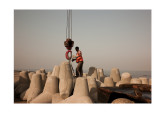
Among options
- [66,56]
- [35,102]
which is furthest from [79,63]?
[35,102]

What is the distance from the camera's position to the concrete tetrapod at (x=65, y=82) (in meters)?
3.58

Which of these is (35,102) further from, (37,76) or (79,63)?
(79,63)

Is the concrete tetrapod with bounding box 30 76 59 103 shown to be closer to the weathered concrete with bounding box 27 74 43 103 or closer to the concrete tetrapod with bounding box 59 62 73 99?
the concrete tetrapod with bounding box 59 62 73 99

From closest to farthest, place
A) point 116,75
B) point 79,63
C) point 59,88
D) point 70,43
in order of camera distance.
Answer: point 59,88 → point 70,43 → point 79,63 → point 116,75

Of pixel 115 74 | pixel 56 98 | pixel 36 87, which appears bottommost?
pixel 56 98

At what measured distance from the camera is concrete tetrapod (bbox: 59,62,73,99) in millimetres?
3576

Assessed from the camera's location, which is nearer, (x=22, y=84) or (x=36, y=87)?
(x=36, y=87)

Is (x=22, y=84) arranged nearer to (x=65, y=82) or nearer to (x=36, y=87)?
(x=36, y=87)

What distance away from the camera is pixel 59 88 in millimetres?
3732

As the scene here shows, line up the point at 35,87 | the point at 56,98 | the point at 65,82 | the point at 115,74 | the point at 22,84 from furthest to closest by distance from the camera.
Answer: the point at 115,74 < the point at 22,84 < the point at 35,87 < the point at 65,82 < the point at 56,98

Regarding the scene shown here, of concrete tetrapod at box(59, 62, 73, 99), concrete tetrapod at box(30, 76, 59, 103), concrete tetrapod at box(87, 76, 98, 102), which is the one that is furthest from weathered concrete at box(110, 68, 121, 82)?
concrete tetrapod at box(30, 76, 59, 103)

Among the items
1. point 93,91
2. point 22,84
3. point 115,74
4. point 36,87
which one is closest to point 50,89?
point 36,87

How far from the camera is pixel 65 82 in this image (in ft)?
12.1

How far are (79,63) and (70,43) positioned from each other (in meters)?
0.70
